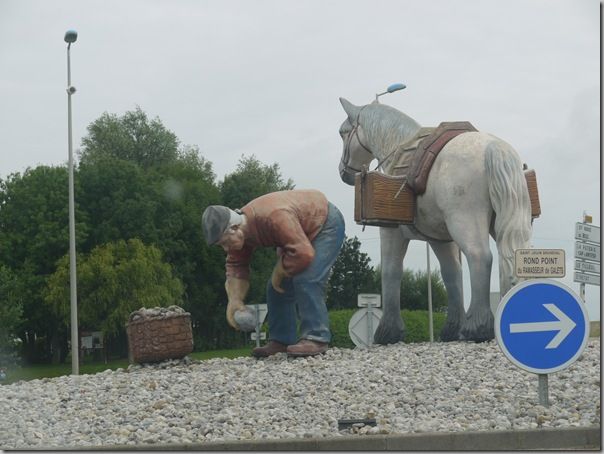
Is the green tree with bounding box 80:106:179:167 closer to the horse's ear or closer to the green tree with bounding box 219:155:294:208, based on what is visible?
the green tree with bounding box 219:155:294:208

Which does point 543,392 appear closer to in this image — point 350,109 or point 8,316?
point 350,109

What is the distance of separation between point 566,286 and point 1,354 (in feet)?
87.0

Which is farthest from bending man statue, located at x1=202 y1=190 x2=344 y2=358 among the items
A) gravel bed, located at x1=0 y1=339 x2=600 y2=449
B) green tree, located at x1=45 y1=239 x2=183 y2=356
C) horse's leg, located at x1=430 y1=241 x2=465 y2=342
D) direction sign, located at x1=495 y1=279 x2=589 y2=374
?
green tree, located at x1=45 y1=239 x2=183 y2=356

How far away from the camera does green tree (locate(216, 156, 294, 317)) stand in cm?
3838

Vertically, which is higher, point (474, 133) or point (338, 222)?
point (474, 133)

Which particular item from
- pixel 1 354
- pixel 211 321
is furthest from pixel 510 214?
pixel 211 321

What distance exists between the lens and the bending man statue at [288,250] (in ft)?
36.3

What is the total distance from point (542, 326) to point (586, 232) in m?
5.95

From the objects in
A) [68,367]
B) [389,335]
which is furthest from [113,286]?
[389,335]

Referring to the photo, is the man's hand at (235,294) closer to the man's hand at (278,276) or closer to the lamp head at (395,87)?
the man's hand at (278,276)

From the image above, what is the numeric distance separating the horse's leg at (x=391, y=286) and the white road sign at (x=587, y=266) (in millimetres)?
2124

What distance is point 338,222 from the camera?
11.6m

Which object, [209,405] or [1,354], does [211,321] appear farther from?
[209,405]

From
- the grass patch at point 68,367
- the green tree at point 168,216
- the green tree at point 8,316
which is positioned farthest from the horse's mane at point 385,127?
the green tree at point 168,216
